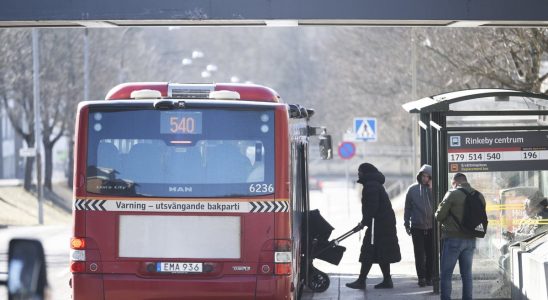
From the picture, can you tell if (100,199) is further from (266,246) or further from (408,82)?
(408,82)

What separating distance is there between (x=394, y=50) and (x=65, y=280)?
36229mm

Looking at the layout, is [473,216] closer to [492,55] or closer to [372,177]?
[372,177]

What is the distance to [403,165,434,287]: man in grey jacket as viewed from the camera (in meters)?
15.4

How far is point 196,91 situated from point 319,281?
4.94 metres

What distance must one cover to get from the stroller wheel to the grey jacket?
4.51 ft

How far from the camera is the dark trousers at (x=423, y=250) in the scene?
15688 mm

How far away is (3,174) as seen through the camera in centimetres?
6956

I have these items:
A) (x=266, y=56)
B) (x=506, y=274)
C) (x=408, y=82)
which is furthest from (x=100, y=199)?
(x=266, y=56)

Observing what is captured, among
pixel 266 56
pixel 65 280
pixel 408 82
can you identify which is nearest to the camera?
pixel 65 280

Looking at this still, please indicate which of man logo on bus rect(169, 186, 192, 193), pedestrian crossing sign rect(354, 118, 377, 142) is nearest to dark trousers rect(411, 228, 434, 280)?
man logo on bus rect(169, 186, 192, 193)

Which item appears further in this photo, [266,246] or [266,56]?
[266,56]

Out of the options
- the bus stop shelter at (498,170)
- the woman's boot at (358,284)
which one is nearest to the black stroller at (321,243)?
the woman's boot at (358,284)

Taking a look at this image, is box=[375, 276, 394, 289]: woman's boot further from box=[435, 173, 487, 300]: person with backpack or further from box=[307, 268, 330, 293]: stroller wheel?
box=[435, 173, 487, 300]: person with backpack

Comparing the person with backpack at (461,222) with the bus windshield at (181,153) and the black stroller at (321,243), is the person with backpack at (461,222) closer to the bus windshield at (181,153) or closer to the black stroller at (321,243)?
the bus windshield at (181,153)
